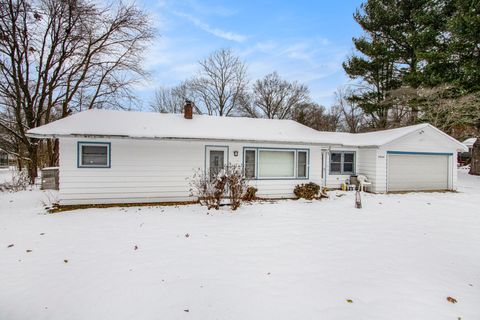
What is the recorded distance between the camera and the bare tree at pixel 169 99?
101 ft

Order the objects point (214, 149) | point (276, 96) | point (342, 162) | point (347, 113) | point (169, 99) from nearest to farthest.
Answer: point (214, 149) → point (342, 162) → point (276, 96) → point (169, 99) → point (347, 113)

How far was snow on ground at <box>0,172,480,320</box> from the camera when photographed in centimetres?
301

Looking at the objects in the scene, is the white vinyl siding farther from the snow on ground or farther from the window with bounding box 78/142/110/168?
the snow on ground

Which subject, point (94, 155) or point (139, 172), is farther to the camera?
point (139, 172)

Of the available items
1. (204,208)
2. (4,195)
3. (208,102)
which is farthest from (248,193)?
(208,102)

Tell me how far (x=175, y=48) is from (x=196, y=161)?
9282mm

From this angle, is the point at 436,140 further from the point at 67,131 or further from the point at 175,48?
the point at 67,131

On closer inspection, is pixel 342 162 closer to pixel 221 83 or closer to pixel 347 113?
pixel 221 83

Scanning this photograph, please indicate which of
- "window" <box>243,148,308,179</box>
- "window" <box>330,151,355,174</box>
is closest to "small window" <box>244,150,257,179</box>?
"window" <box>243,148,308,179</box>

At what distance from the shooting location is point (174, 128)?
965cm

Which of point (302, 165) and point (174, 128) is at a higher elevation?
point (174, 128)

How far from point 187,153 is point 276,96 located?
23063 mm

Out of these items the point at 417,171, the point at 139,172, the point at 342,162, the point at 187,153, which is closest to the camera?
the point at 139,172

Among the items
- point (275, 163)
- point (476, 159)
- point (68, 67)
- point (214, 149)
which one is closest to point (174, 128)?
point (214, 149)
